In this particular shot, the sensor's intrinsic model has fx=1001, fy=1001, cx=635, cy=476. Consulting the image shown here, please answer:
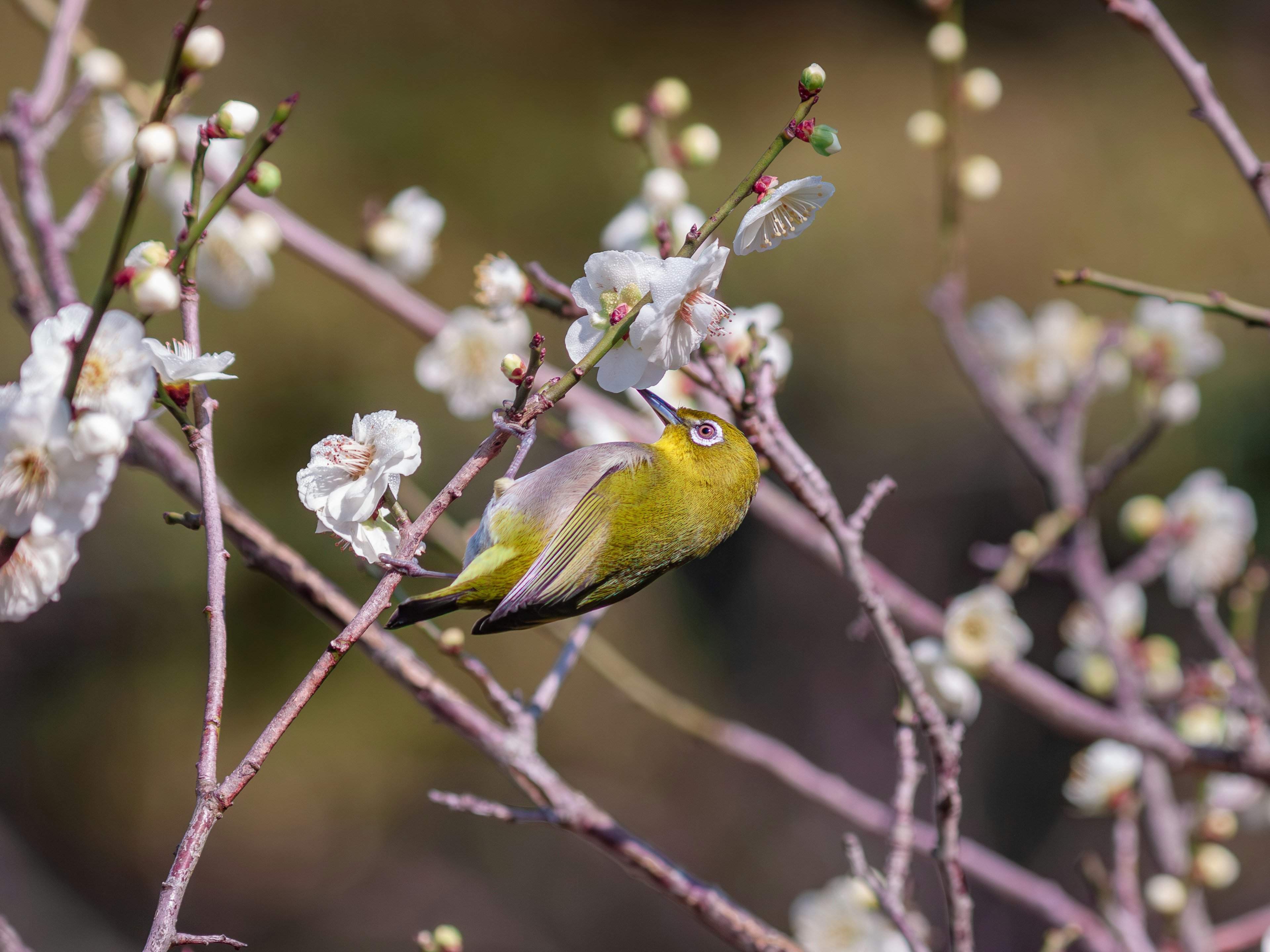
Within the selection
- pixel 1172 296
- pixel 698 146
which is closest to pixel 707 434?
pixel 1172 296

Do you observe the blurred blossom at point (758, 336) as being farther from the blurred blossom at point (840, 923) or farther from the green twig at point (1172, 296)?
the blurred blossom at point (840, 923)

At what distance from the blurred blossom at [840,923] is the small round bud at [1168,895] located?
32cm

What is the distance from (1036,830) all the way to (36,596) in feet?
10.6

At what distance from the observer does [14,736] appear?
10.3 ft

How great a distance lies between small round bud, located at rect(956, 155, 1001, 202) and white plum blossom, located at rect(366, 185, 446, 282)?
0.65m

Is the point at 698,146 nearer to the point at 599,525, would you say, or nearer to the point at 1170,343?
the point at 599,525

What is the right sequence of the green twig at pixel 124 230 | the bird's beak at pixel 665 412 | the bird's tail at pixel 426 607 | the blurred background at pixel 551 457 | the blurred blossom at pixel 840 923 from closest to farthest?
the green twig at pixel 124 230 < the bird's tail at pixel 426 607 < the bird's beak at pixel 665 412 < the blurred blossom at pixel 840 923 < the blurred background at pixel 551 457

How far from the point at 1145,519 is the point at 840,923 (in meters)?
0.66

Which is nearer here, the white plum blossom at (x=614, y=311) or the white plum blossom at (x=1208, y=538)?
the white plum blossom at (x=614, y=311)

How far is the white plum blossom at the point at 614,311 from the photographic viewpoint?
1.78 feet

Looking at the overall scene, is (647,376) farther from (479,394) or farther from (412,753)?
(412,753)

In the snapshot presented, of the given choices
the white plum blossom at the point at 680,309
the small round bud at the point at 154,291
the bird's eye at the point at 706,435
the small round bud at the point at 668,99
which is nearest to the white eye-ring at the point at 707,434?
the bird's eye at the point at 706,435

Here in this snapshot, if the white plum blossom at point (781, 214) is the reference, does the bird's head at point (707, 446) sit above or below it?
below

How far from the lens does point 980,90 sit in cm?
121
